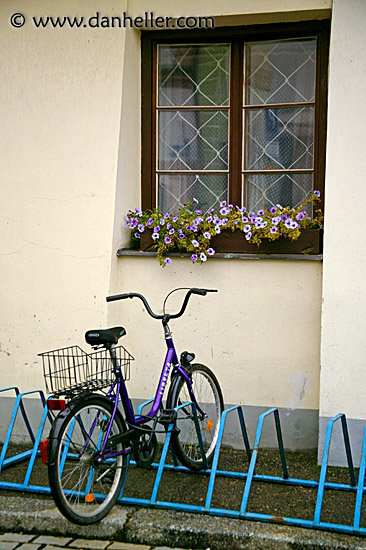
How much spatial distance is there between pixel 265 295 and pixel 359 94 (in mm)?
1671

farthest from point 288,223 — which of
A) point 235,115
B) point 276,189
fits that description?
point 235,115

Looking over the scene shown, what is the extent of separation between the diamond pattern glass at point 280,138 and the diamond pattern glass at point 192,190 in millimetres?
316

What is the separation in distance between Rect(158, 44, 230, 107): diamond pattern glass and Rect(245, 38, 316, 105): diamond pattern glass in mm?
222

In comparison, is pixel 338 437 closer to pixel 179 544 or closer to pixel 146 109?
pixel 179 544

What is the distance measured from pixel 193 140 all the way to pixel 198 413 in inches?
91.6

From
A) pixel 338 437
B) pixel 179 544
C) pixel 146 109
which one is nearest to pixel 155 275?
pixel 146 109

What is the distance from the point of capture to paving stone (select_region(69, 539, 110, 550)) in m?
3.76

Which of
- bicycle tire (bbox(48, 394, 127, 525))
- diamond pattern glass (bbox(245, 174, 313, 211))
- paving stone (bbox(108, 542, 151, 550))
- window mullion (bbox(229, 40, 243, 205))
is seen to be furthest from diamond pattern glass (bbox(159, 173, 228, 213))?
paving stone (bbox(108, 542, 151, 550))

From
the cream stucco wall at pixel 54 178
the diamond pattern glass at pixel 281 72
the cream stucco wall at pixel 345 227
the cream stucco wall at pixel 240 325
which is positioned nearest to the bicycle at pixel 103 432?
the cream stucco wall at pixel 240 325

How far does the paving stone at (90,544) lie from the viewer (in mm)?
3756

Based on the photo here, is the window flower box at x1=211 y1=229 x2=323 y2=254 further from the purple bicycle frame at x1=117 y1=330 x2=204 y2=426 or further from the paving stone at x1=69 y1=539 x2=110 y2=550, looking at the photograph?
the paving stone at x1=69 y1=539 x2=110 y2=550

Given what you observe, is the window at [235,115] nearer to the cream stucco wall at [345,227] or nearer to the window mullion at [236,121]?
the window mullion at [236,121]

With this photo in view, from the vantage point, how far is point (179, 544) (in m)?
3.77

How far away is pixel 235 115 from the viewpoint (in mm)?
5496
